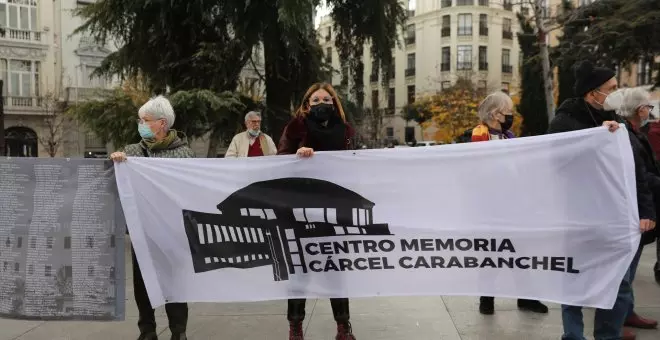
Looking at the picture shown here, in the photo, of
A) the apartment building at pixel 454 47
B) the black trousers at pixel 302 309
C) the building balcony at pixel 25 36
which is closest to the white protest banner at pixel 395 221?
the black trousers at pixel 302 309

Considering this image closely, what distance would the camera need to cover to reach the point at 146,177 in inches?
156

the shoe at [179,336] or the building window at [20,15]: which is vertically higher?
the building window at [20,15]

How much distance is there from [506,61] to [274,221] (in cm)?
6325

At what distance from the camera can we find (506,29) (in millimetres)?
62094

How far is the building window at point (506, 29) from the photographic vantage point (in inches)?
2425

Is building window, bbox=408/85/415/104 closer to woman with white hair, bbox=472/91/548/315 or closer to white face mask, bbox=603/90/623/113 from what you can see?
woman with white hair, bbox=472/91/548/315

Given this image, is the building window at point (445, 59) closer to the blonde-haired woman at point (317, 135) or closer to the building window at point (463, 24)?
the building window at point (463, 24)

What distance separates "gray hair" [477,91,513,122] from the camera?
4727mm

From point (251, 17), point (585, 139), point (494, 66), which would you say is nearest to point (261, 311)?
point (585, 139)

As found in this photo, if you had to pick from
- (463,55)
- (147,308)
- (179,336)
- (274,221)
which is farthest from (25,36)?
(463,55)

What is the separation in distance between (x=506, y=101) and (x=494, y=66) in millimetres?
59904

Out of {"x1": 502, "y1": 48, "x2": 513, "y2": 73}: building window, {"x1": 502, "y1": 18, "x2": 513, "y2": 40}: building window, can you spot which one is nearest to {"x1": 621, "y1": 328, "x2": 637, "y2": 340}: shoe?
{"x1": 502, "y1": 48, "x2": 513, "y2": 73}: building window

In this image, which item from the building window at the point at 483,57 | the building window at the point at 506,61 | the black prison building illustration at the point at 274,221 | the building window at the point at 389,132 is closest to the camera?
the black prison building illustration at the point at 274,221

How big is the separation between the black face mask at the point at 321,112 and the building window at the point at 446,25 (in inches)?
2362
